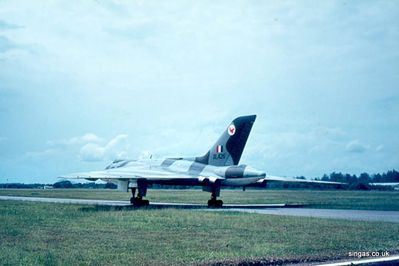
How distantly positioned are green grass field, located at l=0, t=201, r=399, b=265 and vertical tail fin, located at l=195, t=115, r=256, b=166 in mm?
11204

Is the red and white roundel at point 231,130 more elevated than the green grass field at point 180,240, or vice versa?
the red and white roundel at point 231,130

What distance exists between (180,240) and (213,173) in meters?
17.5

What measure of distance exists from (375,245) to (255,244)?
2943 millimetres

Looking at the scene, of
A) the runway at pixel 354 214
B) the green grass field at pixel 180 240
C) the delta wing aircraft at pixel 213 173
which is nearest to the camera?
the green grass field at pixel 180 240

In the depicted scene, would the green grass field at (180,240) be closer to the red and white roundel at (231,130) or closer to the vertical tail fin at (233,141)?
the vertical tail fin at (233,141)

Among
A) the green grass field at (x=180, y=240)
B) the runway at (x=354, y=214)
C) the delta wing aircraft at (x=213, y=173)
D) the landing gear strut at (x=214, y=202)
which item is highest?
the delta wing aircraft at (x=213, y=173)

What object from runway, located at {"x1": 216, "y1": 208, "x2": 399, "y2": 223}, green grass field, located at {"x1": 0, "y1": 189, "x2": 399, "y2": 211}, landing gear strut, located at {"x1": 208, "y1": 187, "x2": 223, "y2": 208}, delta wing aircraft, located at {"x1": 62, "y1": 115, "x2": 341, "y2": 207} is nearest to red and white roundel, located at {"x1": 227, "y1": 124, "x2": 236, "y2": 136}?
delta wing aircraft, located at {"x1": 62, "y1": 115, "x2": 341, "y2": 207}

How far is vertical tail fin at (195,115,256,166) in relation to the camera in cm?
2981

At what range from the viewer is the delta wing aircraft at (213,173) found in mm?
29594

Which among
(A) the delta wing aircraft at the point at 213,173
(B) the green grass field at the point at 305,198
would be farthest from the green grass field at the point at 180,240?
(B) the green grass field at the point at 305,198

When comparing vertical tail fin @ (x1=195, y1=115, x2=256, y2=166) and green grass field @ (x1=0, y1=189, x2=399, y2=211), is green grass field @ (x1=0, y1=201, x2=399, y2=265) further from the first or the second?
green grass field @ (x1=0, y1=189, x2=399, y2=211)

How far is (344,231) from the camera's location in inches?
583

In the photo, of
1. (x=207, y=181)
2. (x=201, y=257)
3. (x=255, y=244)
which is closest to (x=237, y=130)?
(x=207, y=181)

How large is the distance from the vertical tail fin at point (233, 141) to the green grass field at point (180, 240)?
11204 millimetres
